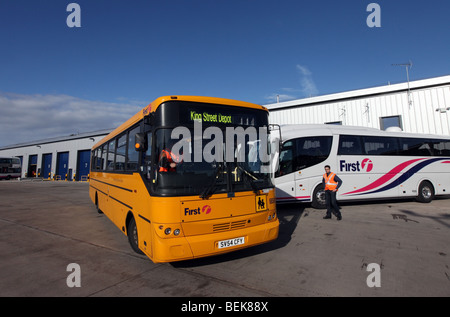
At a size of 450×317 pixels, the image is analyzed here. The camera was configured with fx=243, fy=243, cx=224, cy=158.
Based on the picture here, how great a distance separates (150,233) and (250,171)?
6.47ft

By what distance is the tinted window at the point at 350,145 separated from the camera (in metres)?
10.0

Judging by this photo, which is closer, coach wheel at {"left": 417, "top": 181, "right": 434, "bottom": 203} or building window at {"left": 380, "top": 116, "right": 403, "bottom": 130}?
coach wheel at {"left": 417, "top": 181, "right": 434, "bottom": 203}

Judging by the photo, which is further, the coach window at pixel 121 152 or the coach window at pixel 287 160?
the coach window at pixel 287 160

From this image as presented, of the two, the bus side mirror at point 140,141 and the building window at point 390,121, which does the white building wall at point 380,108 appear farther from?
the bus side mirror at point 140,141

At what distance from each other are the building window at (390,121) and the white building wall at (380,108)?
23 centimetres

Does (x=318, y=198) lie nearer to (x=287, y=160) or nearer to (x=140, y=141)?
(x=287, y=160)

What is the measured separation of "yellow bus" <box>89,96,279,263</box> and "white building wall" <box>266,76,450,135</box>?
17.5 metres

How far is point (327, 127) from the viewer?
33.7ft

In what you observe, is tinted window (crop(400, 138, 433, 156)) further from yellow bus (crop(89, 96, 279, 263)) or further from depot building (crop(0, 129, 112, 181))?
depot building (crop(0, 129, 112, 181))

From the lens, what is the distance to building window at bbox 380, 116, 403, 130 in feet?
59.4

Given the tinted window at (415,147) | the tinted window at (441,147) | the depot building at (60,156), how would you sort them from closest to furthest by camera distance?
the tinted window at (415,147) < the tinted window at (441,147) < the depot building at (60,156)

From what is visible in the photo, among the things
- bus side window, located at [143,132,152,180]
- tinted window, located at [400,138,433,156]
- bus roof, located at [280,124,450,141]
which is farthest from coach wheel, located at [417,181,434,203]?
bus side window, located at [143,132,152,180]

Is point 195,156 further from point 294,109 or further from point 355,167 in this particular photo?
point 294,109

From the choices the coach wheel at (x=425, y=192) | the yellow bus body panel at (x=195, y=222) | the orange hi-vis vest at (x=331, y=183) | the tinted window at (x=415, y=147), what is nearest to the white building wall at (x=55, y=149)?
the orange hi-vis vest at (x=331, y=183)
